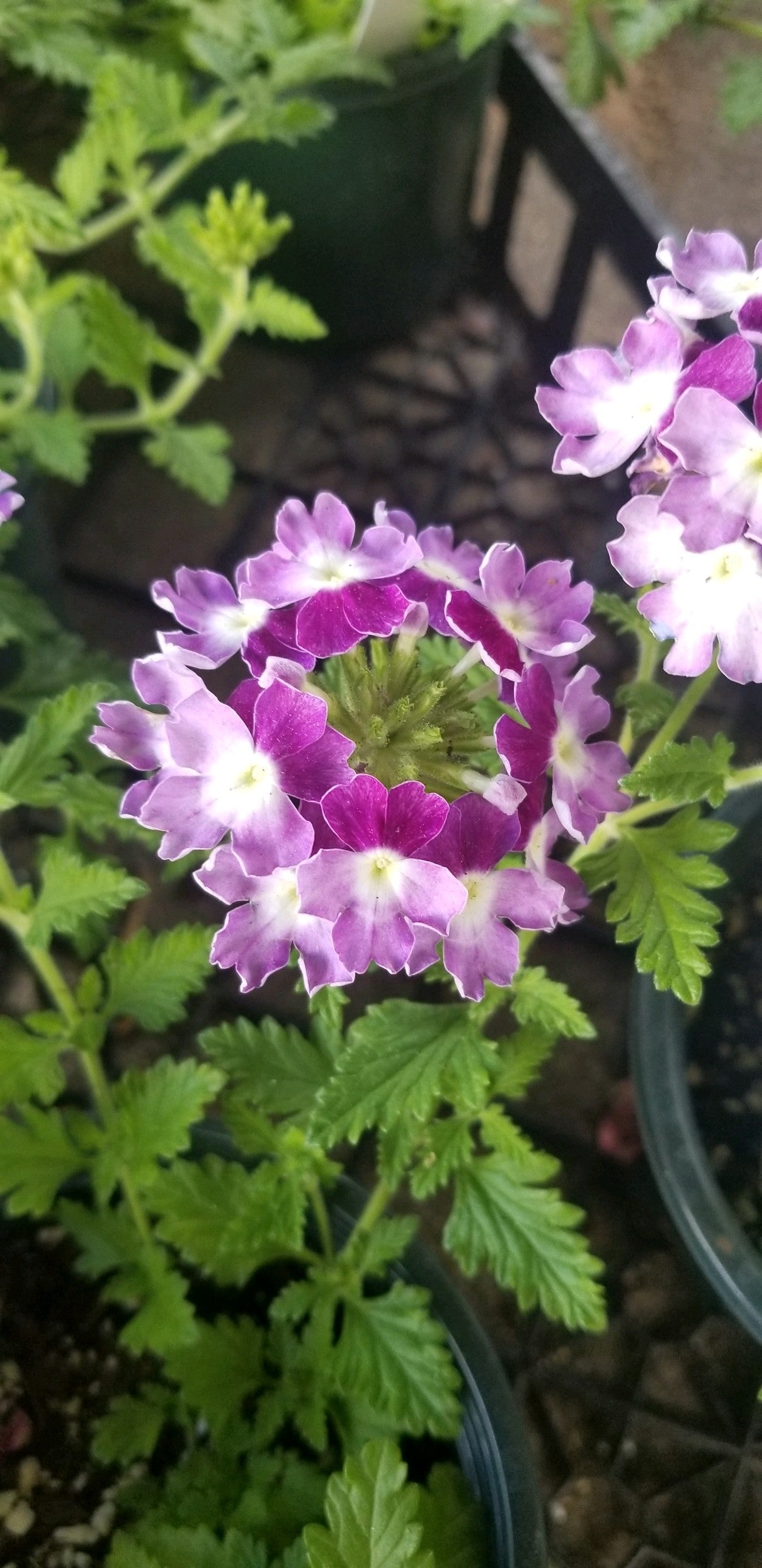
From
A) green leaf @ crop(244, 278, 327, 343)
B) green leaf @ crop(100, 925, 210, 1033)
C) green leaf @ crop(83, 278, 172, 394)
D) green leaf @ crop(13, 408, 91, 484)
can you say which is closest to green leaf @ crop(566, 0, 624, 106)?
green leaf @ crop(244, 278, 327, 343)

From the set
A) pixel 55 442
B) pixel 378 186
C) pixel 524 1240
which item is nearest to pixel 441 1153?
pixel 524 1240

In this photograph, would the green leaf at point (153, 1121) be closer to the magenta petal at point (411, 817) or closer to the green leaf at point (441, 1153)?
the green leaf at point (441, 1153)

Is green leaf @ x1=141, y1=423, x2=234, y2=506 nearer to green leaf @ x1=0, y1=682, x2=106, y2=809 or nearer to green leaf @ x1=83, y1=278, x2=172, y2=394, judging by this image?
green leaf @ x1=83, y1=278, x2=172, y2=394

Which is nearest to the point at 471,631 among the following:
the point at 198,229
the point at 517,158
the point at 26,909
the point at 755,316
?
the point at 755,316

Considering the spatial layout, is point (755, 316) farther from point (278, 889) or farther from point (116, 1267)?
point (116, 1267)

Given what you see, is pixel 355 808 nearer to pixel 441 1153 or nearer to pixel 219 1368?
pixel 441 1153
